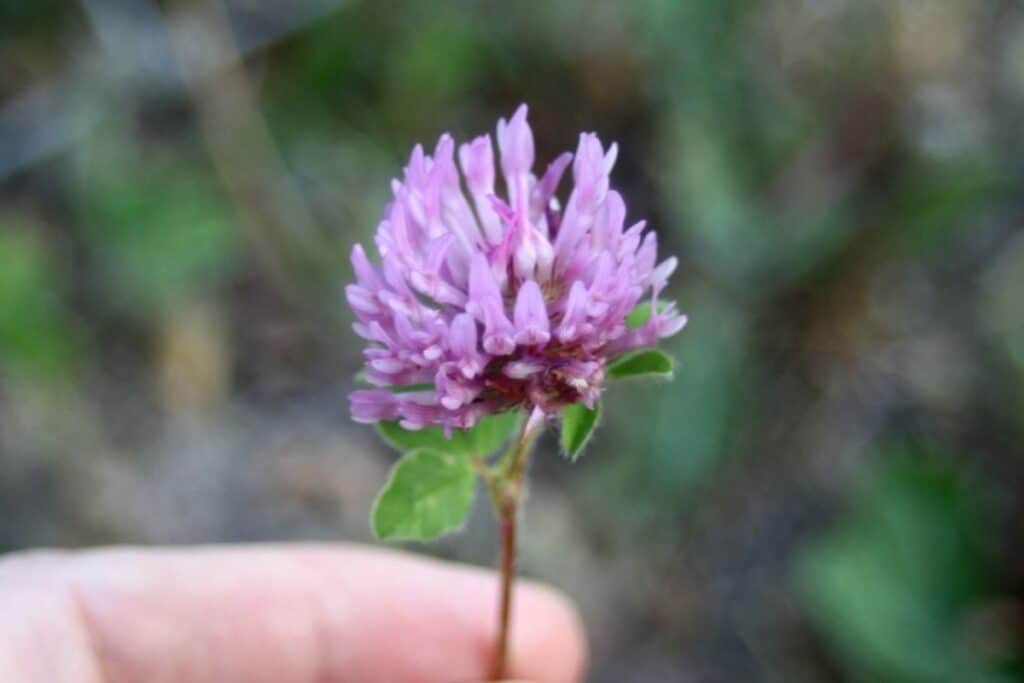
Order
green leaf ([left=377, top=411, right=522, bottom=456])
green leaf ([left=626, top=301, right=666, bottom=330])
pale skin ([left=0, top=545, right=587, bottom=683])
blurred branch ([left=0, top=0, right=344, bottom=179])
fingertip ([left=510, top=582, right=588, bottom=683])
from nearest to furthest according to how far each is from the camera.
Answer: green leaf ([left=626, top=301, right=666, bottom=330])
green leaf ([left=377, top=411, right=522, bottom=456])
pale skin ([left=0, top=545, right=587, bottom=683])
fingertip ([left=510, top=582, right=588, bottom=683])
blurred branch ([left=0, top=0, right=344, bottom=179])

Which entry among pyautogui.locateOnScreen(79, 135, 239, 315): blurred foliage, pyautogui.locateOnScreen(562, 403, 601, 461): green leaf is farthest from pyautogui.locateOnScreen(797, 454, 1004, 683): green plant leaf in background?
pyautogui.locateOnScreen(79, 135, 239, 315): blurred foliage

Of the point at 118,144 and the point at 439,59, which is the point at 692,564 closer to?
the point at 439,59

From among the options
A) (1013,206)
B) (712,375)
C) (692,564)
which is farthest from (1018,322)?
(692,564)

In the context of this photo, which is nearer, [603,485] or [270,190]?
[603,485]

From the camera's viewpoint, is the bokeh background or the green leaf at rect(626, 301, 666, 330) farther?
the bokeh background

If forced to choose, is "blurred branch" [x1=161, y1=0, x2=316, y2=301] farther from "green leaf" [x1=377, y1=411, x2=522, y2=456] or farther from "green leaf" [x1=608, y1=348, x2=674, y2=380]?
"green leaf" [x1=608, y1=348, x2=674, y2=380]

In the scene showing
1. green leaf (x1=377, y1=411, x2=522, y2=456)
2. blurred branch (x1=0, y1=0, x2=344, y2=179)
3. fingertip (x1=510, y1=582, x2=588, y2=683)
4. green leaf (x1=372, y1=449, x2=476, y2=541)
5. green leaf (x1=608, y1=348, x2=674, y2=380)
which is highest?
blurred branch (x1=0, y1=0, x2=344, y2=179)

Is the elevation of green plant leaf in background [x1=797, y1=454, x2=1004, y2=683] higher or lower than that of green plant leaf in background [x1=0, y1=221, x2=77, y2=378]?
lower

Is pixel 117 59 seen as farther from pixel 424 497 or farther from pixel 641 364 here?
pixel 641 364
